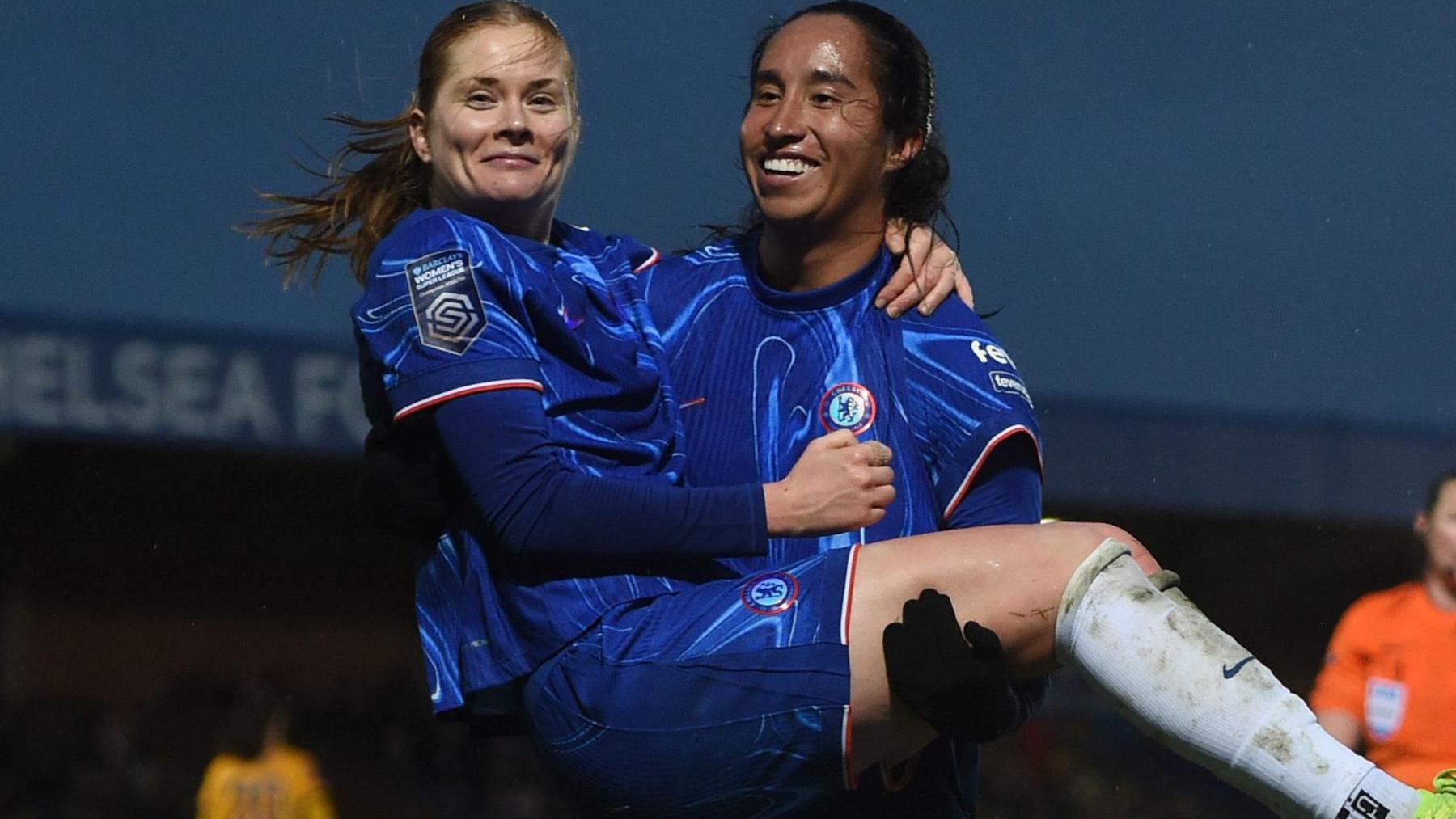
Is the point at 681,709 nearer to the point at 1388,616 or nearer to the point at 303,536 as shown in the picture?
the point at 1388,616

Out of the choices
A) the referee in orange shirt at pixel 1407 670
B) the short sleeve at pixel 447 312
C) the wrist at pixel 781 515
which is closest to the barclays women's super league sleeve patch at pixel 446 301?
the short sleeve at pixel 447 312

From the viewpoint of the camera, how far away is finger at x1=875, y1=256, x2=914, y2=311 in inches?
135

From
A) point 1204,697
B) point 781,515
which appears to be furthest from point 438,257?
point 1204,697

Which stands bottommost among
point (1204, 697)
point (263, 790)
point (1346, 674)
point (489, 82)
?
point (263, 790)

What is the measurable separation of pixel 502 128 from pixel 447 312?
1.28ft

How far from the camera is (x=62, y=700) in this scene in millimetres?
14859

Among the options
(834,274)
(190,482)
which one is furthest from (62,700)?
(834,274)

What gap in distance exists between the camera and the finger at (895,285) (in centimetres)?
342

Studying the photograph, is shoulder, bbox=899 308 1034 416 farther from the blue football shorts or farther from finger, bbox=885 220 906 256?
the blue football shorts

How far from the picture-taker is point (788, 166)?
3.42 metres

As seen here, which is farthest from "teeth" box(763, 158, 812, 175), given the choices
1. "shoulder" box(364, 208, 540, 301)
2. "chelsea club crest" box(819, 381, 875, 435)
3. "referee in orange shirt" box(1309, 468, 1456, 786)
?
"referee in orange shirt" box(1309, 468, 1456, 786)

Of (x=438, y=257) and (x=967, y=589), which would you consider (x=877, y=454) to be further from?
(x=438, y=257)

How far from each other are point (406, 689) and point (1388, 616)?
1052 centimetres

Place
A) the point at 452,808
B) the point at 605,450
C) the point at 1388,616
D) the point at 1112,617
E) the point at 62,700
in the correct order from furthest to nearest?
the point at 62,700, the point at 452,808, the point at 1388,616, the point at 605,450, the point at 1112,617
